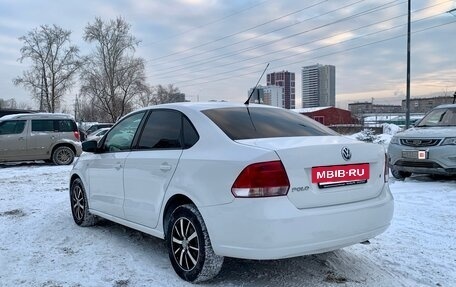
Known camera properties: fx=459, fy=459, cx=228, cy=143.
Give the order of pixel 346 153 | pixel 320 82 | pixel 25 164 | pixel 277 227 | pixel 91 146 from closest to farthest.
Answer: pixel 277 227 → pixel 346 153 → pixel 91 146 → pixel 25 164 → pixel 320 82

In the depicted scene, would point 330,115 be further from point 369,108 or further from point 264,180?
point 264,180

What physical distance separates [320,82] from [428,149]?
55380mm

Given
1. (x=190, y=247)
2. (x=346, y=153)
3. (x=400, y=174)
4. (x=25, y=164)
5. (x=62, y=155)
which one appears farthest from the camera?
(x=25, y=164)

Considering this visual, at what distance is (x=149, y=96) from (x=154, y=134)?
6000 centimetres

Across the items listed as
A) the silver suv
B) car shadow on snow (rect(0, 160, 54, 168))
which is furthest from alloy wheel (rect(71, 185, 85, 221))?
car shadow on snow (rect(0, 160, 54, 168))

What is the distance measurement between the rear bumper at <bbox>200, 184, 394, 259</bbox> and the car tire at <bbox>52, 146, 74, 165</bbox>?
13.5 meters

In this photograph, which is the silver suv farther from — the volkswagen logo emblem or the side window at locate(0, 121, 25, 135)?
the volkswagen logo emblem

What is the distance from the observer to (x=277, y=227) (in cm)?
341

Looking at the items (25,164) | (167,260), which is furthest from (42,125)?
(167,260)

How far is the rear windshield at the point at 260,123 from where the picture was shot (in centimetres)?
410

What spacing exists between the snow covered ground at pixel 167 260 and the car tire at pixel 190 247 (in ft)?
0.54

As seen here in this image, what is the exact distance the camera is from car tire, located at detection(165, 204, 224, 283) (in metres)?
3.82

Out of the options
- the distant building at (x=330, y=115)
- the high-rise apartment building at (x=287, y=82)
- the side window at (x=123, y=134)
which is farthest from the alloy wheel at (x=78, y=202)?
the distant building at (x=330, y=115)

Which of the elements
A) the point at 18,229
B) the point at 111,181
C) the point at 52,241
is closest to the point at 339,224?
the point at 111,181
